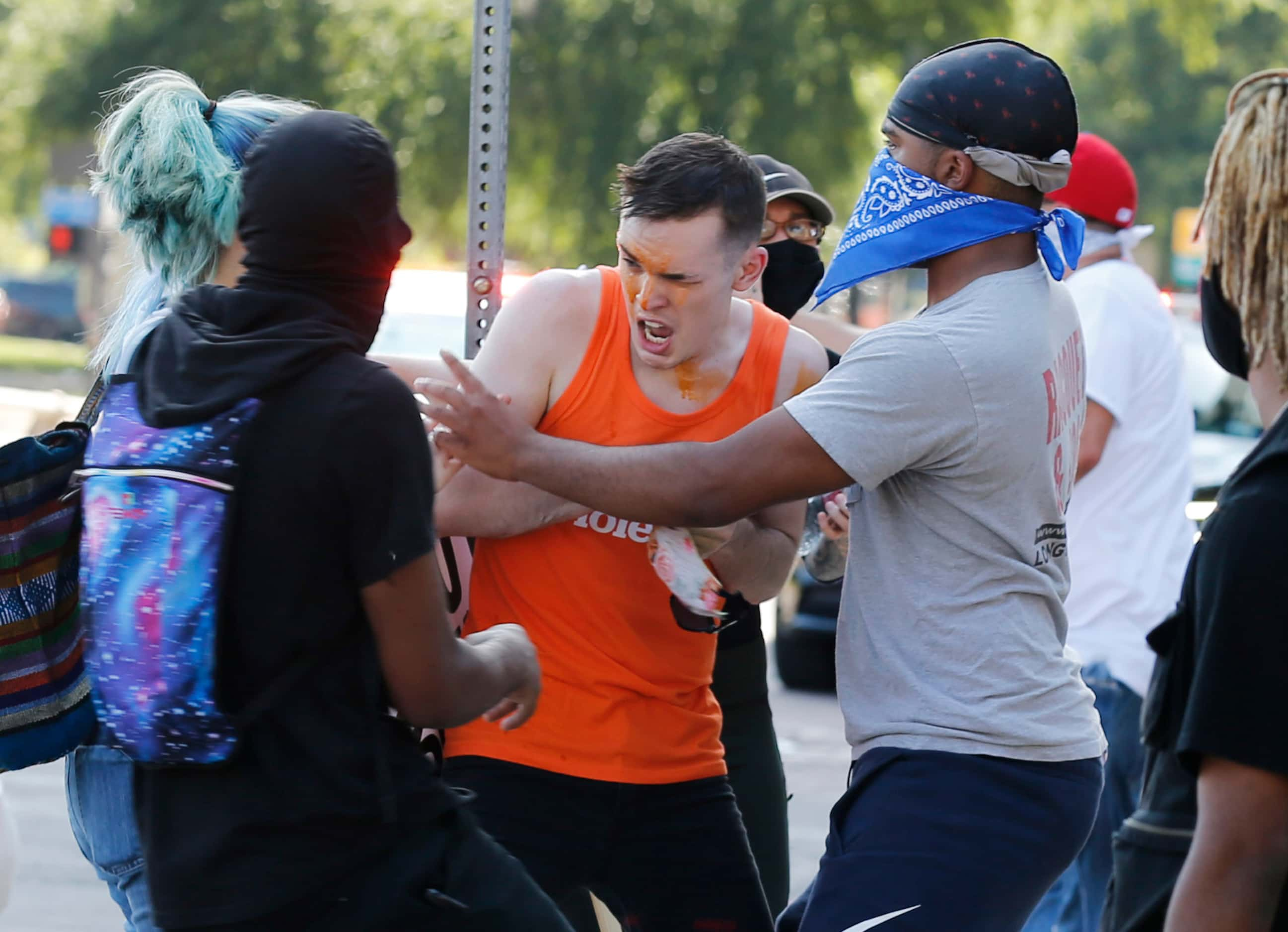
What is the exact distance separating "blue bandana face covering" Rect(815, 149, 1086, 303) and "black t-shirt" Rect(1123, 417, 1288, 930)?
0.90 metres

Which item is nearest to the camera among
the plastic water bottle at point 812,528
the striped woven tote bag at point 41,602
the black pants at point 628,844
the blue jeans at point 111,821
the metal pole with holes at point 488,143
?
the striped woven tote bag at point 41,602

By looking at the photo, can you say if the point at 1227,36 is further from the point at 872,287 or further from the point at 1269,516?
the point at 1269,516

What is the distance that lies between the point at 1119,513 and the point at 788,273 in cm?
131

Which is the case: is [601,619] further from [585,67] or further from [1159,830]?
[585,67]

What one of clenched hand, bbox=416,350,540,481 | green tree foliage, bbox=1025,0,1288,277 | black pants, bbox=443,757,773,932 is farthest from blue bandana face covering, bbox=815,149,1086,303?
green tree foliage, bbox=1025,0,1288,277

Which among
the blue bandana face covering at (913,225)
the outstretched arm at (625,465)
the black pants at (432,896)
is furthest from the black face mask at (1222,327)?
the black pants at (432,896)

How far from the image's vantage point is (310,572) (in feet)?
7.18

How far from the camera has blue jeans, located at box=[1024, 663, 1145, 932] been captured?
185 inches

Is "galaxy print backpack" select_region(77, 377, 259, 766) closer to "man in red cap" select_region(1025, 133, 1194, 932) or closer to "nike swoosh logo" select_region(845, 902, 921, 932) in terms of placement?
"nike swoosh logo" select_region(845, 902, 921, 932)

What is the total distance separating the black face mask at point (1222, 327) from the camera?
232 centimetres

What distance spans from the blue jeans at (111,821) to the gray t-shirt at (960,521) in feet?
3.97

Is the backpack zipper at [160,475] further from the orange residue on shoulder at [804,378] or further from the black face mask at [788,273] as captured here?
the black face mask at [788,273]

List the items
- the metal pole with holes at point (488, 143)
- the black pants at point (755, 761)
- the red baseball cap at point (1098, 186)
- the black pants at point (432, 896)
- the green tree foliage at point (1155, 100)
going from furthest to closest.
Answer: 1. the green tree foliage at point (1155, 100)
2. the red baseball cap at point (1098, 186)
3. the black pants at point (755, 761)
4. the metal pole with holes at point (488, 143)
5. the black pants at point (432, 896)

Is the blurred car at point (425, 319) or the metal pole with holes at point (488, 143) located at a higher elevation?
the metal pole with holes at point (488, 143)
